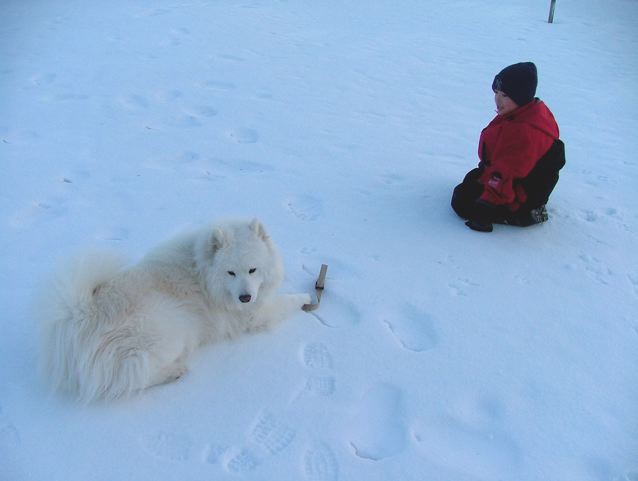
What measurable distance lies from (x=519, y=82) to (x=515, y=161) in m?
0.50

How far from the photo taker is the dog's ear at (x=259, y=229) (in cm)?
249

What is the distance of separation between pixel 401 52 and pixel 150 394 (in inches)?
255

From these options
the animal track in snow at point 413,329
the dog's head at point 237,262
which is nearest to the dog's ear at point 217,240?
the dog's head at point 237,262

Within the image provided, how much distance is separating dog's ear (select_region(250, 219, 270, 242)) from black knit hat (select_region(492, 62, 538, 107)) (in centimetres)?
189

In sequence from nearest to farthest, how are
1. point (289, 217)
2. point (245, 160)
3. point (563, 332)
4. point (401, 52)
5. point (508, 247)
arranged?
point (563, 332), point (508, 247), point (289, 217), point (245, 160), point (401, 52)

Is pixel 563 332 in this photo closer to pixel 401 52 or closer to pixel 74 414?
pixel 74 414

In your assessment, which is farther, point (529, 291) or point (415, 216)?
point (415, 216)

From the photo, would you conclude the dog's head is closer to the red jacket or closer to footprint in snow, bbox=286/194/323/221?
footprint in snow, bbox=286/194/323/221

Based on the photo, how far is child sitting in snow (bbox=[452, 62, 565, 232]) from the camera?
10.6ft

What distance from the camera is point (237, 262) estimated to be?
2418 mm

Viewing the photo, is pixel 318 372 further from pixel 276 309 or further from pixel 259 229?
pixel 259 229

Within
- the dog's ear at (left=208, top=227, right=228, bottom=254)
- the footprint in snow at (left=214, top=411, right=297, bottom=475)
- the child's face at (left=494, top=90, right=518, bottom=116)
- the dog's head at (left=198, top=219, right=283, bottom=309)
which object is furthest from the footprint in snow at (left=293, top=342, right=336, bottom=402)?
the child's face at (left=494, top=90, right=518, bottom=116)

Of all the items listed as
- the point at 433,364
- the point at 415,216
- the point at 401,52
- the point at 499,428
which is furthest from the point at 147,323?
the point at 401,52

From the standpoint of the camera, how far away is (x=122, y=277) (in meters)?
2.37
